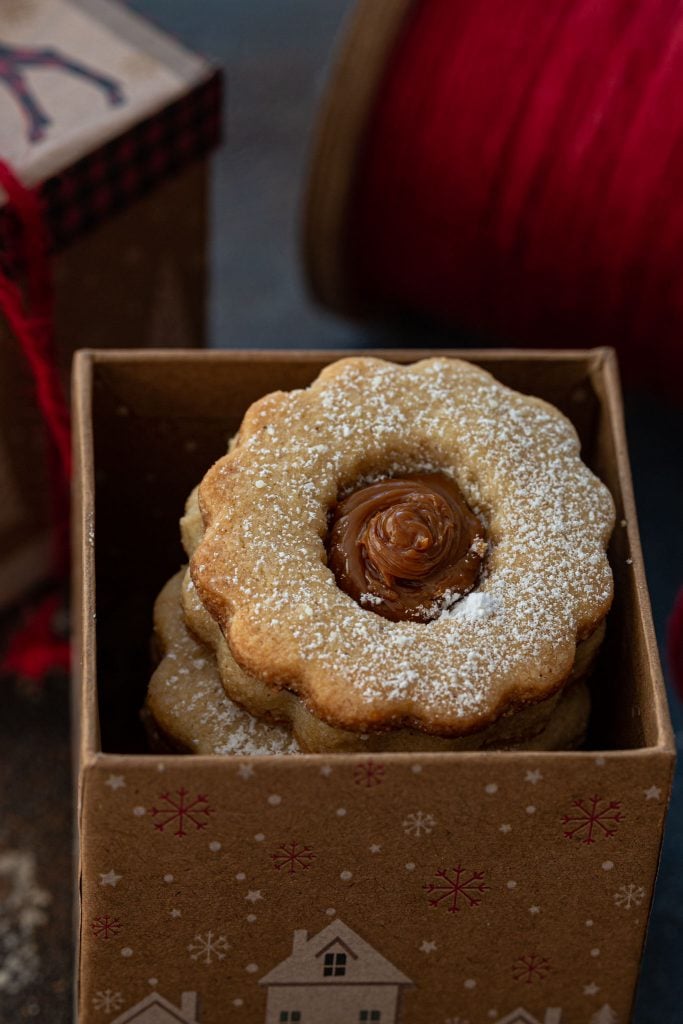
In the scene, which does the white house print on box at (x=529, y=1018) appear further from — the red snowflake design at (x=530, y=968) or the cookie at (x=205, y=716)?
the cookie at (x=205, y=716)

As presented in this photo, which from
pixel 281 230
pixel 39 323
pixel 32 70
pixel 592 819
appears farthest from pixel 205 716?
pixel 281 230

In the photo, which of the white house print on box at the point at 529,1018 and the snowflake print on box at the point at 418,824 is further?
the white house print on box at the point at 529,1018

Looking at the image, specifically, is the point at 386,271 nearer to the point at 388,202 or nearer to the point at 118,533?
the point at 388,202

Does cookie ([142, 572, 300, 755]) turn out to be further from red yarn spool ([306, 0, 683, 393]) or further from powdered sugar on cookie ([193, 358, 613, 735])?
red yarn spool ([306, 0, 683, 393])

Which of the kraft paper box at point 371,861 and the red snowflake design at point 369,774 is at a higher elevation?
the red snowflake design at point 369,774

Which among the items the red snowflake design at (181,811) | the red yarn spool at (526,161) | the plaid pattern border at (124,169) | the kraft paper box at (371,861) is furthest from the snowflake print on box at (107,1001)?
the red yarn spool at (526,161)

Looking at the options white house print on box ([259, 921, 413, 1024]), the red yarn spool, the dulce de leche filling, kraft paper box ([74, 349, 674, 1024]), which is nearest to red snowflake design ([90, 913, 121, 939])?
kraft paper box ([74, 349, 674, 1024])

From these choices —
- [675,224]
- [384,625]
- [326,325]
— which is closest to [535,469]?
[384,625]
